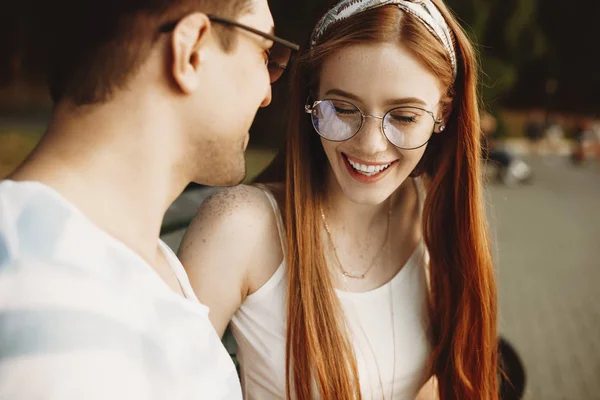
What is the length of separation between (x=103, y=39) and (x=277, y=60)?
0.41 m

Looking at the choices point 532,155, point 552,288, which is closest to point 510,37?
point 532,155

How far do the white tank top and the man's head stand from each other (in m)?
0.77

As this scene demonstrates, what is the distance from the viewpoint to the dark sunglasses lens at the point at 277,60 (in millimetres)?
1201

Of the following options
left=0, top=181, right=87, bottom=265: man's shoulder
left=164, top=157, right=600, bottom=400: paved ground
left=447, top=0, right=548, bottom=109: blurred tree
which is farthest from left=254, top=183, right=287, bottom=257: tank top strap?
left=447, top=0, right=548, bottom=109: blurred tree

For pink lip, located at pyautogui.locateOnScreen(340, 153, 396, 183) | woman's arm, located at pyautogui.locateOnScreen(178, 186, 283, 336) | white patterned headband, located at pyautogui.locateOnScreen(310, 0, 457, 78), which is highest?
white patterned headband, located at pyautogui.locateOnScreen(310, 0, 457, 78)

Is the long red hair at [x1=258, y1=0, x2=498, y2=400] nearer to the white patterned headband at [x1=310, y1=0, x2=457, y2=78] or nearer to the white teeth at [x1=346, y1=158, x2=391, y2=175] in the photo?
the white patterned headband at [x1=310, y1=0, x2=457, y2=78]

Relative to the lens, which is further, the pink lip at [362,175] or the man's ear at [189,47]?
the pink lip at [362,175]

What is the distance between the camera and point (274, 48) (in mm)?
1187

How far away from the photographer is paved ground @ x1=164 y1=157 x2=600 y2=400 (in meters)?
4.08

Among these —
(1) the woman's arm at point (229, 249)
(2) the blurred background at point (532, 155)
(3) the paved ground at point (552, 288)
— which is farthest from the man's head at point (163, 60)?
(3) the paved ground at point (552, 288)

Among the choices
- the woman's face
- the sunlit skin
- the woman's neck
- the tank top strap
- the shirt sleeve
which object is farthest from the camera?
the woman's neck

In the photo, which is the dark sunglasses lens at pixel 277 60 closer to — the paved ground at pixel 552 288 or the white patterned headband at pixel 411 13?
the white patterned headband at pixel 411 13

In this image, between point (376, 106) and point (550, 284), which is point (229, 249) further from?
point (550, 284)

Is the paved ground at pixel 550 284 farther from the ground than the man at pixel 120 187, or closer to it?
closer to it
